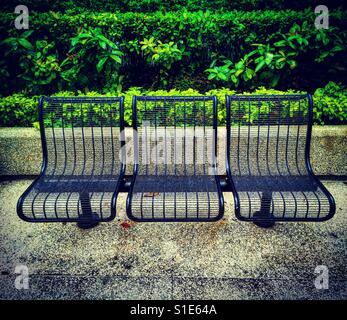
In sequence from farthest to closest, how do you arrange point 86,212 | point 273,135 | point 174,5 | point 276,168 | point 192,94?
point 174,5 → point 192,94 → point 273,135 → point 276,168 → point 86,212

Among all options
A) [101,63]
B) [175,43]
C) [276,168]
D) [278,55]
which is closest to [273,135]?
[276,168]

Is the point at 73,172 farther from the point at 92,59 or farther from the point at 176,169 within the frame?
the point at 92,59

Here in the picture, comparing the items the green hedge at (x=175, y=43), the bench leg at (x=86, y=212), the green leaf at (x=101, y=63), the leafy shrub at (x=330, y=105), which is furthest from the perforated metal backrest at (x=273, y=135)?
the green leaf at (x=101, y=63)

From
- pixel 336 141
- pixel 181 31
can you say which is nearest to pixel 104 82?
pixel 181 31

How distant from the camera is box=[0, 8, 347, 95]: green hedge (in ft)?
13.8

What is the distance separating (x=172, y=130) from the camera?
3051 millimetres

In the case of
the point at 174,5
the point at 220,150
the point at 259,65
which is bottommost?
the point at 220,150

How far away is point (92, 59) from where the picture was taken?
13.7 ft

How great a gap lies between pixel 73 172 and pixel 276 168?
188 cm

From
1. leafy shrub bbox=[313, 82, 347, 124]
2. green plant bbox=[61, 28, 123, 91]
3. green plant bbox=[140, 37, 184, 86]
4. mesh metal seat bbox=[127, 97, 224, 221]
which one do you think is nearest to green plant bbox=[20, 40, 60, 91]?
green plant bbox=[61, 28, 123, 91]

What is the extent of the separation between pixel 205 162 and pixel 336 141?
172 cm

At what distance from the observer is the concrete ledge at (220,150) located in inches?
150
